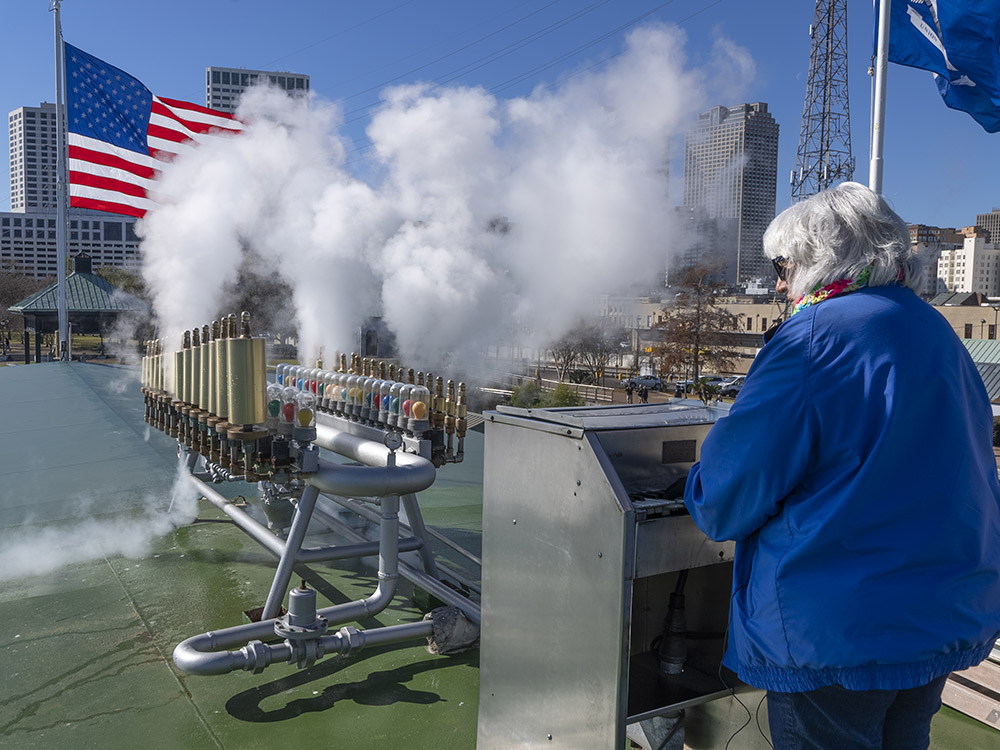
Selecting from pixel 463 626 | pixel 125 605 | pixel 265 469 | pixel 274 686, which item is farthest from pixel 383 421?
pixel 125 605

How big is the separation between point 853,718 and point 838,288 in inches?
34.4

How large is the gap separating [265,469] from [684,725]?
8.02 feet

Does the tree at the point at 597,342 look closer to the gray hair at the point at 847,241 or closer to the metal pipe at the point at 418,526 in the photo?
the metal pipe at the point at 418,526

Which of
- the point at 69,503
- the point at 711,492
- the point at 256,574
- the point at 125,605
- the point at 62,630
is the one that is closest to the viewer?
the point at 711,492

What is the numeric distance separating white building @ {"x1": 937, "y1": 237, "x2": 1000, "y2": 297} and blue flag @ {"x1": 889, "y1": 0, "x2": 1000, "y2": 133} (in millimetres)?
132358

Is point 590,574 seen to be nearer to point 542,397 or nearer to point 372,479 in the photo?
point 372,479

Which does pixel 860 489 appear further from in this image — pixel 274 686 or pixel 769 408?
pixel 274 686

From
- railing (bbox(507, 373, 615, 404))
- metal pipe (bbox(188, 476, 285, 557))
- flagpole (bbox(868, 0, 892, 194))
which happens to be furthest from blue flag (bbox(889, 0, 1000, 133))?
railing (bbox(507, 373, 615, 404))

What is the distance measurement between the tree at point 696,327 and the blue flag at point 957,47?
28.1 meters

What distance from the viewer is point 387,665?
4.25 meters

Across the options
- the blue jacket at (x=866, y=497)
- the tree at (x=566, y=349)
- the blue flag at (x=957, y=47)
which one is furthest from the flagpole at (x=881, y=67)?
the tree at (x=566, y=349)

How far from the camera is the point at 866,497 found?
1565 millimetres

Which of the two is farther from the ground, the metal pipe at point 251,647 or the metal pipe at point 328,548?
the metal pipe at point 328,548

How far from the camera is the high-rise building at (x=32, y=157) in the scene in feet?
282
